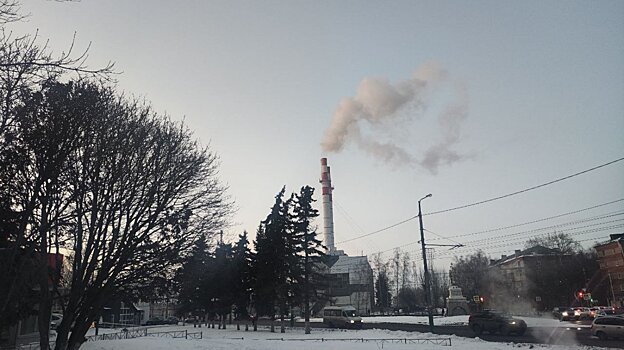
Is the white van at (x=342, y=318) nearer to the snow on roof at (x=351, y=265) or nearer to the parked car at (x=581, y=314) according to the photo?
the parked car at (x=581, y=314)

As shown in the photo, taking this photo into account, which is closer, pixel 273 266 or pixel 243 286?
pixel 273 266

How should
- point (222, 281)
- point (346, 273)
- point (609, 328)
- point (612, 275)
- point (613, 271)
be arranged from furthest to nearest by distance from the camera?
1. point (346, 273)
2. point (613, 271)
3. point (612, 275)
4. point (222, 281)
5. point (609, 328)

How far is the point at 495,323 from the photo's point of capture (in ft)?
102

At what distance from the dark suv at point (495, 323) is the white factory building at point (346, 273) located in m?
49.2

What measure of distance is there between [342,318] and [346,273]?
6782 centimetres

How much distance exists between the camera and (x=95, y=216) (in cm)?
1617

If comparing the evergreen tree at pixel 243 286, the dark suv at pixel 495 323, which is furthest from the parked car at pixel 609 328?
the evergreen tree at pixel 243 286

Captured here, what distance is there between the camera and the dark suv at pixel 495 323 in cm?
3027

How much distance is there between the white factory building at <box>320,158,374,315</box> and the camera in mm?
98188

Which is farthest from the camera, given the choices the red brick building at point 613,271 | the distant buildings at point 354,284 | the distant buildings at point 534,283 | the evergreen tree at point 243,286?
the distant buildings at point 354,284

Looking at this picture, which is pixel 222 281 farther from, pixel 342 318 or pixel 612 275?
pixel 612 275

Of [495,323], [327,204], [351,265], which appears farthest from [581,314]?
[351,265]

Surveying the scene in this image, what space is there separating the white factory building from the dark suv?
49166mm

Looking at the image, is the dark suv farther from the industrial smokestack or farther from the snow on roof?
the snow on roof
